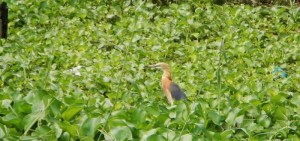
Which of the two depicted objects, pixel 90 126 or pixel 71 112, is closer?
pixel 90 126

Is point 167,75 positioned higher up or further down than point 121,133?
further down

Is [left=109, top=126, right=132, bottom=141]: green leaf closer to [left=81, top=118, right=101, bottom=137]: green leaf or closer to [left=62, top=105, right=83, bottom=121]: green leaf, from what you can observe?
Answer: [left=81, top=118, right=101, bottom=137]: green leaf

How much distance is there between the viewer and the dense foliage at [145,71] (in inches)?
149

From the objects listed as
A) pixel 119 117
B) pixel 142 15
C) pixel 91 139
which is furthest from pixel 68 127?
pixel 142 15

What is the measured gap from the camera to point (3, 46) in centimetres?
714

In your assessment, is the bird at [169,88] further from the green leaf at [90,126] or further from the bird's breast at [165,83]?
the green leaf at [90,126]

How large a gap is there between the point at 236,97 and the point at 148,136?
2.29 metres

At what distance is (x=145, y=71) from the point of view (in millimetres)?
7070

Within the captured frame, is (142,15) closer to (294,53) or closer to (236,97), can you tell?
(294,53)

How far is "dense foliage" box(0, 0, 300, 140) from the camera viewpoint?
377cm

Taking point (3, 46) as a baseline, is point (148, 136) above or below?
above

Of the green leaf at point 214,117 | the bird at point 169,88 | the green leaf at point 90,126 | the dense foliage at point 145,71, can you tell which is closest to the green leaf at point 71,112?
the dense foliage at point 145,71

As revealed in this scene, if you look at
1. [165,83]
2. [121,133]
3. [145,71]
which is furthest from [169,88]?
[121,133]

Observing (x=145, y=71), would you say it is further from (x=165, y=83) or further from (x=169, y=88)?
(x=169, y=88)
